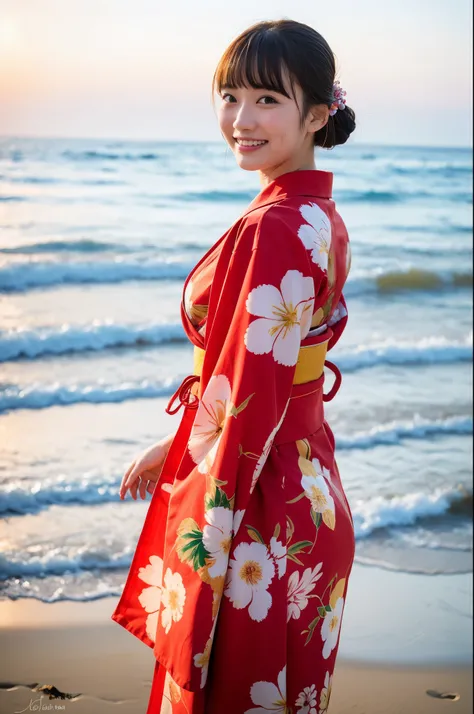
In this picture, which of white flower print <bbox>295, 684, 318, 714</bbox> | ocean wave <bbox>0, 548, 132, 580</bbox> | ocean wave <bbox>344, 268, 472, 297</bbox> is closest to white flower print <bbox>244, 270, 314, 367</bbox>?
white flower print <bbox>295, 684, 318, 714</bbox>

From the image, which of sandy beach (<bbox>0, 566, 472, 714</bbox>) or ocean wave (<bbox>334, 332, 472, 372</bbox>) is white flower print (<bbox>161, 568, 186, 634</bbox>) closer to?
sandy beach (<bbox>0, 566, 472, 714</bbox>)

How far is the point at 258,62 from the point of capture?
1.50 meters

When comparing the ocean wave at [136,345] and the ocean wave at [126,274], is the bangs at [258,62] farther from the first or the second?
the ocean wave at [126,274]

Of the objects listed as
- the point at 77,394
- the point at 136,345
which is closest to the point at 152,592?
the point at 77,394

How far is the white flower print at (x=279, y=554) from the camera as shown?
4.78 feet

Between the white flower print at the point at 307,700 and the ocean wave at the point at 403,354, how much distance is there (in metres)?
4.52

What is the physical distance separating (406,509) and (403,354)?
270 cm

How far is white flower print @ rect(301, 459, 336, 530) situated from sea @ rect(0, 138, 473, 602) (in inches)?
65.5

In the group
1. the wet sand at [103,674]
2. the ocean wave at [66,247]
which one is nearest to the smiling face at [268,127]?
the wet sand at [103,674]

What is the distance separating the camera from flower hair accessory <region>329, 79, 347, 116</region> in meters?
1.61

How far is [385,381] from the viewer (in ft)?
19.1

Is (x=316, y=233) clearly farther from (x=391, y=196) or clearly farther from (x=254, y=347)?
(x=391, y=196)

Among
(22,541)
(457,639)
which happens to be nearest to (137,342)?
(22,541)

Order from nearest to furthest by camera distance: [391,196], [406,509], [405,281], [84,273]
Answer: [406,509]
[84,273]
[405,281]
[391,196]
